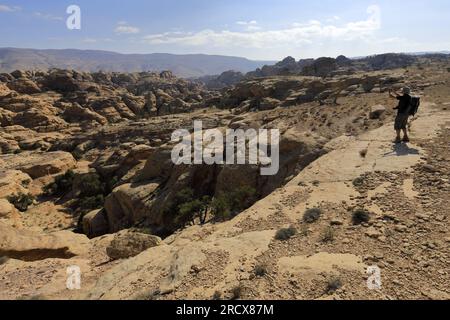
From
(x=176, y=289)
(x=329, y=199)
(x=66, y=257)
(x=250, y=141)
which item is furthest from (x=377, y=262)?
(x=250, y=141)

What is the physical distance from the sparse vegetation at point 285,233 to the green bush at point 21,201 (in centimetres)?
2847

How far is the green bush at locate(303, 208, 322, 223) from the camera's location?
9.15 metres

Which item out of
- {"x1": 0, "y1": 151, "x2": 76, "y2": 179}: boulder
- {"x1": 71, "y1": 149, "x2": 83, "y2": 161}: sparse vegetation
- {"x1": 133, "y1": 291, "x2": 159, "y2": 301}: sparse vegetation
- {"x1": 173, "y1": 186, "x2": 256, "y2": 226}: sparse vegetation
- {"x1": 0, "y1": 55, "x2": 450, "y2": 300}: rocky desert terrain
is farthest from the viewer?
{"x1": 71, "y1": 149, "x2": 83, "y2": 161}: sparse vegetation

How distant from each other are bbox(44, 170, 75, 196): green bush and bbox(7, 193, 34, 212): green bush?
378 cm

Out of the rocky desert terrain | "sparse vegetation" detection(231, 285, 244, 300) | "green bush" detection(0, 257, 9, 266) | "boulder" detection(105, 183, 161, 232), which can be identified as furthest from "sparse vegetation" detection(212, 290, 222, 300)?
"boulder" detection(105, 183, 161, 232)

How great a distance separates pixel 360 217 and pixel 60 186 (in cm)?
3459

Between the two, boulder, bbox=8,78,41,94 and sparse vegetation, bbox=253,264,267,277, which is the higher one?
boulder, bbox=8,78,41,94

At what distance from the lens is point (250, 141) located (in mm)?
19266

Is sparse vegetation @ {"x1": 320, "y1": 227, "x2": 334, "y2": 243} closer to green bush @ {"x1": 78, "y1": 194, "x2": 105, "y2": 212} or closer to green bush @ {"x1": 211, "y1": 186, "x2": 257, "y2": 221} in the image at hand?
green bush @ {"x1": 211, "y1": 186, "x2": 257, "y2": 221}

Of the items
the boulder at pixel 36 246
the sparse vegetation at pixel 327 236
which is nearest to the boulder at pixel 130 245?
the boulder at pixel 36 246

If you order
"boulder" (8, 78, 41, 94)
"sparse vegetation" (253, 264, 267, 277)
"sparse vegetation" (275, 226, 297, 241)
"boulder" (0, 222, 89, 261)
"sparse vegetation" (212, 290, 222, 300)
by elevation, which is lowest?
"boulder" (0, 222, 89, 261)

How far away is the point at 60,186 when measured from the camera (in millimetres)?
36719

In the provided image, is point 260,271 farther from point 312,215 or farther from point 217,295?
point 312,215

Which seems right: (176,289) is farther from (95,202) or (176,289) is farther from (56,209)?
(56,209)
